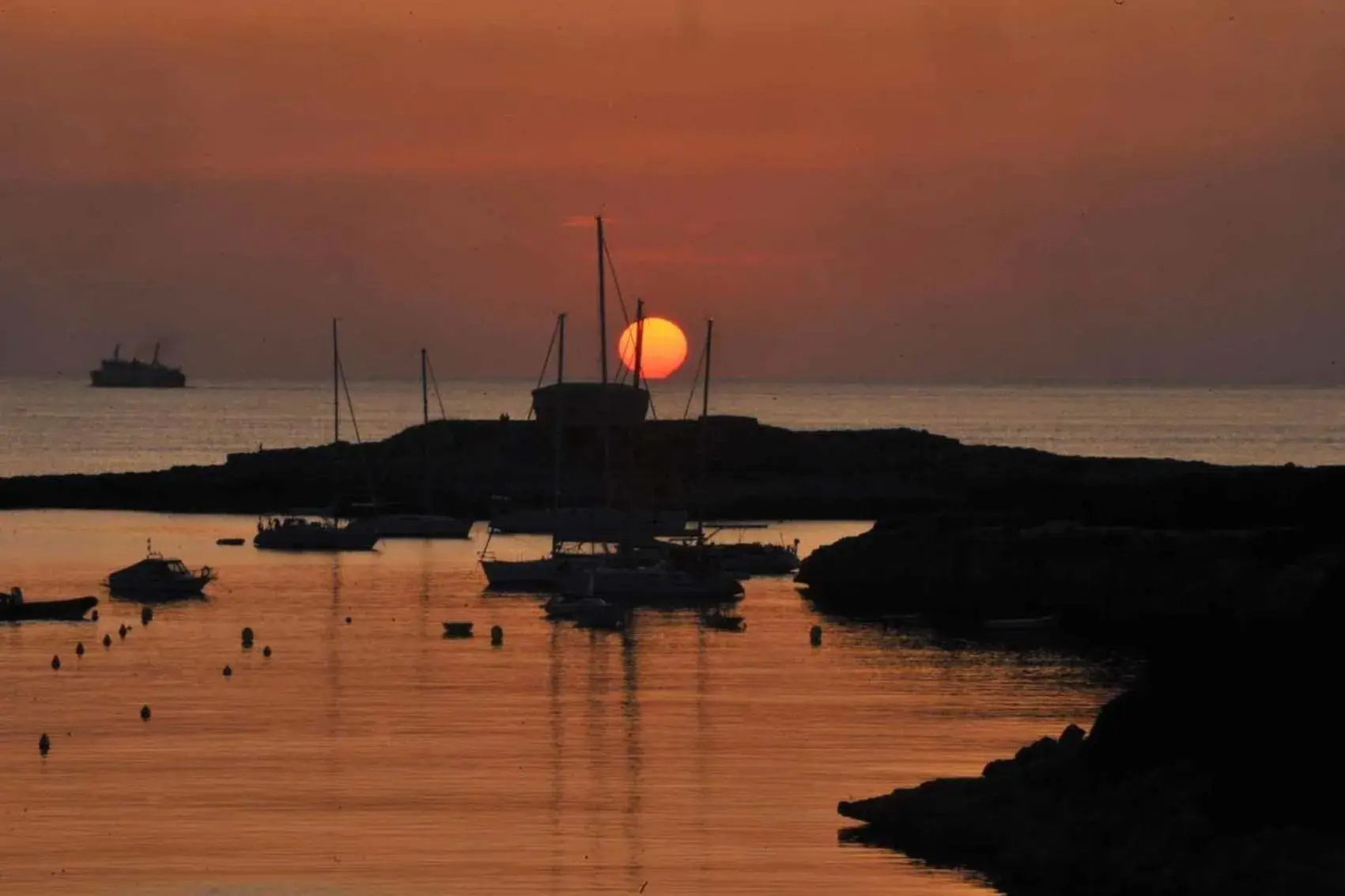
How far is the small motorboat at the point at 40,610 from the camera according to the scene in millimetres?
64125

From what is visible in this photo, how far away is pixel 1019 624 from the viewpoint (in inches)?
2534

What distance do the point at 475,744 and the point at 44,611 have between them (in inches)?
1026

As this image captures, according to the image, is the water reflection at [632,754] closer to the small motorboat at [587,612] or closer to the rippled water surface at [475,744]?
the rippled water surface at [475,744]

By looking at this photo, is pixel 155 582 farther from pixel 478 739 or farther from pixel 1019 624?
pixel 478 739

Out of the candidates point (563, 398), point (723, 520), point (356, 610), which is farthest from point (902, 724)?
point (563, 398)

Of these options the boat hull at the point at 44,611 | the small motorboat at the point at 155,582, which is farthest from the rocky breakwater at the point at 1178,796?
the small motorboat at the point at 155,582

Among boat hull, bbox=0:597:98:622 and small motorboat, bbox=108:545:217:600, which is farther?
small motorboat, bbox=108:545:217:600

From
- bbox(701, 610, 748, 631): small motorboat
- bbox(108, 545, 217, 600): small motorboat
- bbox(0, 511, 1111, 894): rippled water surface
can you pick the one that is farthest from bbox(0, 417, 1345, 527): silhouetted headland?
bbox(0, 511, 1111, 894): rippled water surface

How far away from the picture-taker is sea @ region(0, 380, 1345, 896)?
3216 cm

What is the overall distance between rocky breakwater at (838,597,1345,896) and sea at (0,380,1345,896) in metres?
1.02

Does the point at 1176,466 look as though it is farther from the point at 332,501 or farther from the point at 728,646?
the point at 728,646

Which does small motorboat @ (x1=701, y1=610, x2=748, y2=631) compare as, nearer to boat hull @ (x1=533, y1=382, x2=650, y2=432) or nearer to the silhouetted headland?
the silhouetted headland

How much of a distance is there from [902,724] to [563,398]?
77518mm

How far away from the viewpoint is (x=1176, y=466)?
364 ft
